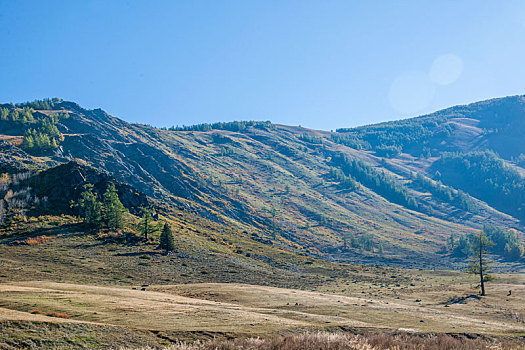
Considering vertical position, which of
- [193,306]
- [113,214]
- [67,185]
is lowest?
[193,306]

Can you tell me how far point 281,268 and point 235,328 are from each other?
3158 inches

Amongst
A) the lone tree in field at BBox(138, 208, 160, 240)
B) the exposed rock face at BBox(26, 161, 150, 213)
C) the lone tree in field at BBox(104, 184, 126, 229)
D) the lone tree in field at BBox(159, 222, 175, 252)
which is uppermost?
the exposed rock face at BBox(26, 161, 150, 213)

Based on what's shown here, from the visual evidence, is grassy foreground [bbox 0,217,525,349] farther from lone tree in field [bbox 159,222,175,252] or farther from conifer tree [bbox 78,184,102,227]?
conifer tree [bbox 78,184,102,227]

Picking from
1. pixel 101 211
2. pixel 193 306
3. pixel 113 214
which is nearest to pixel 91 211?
pixel 101 211

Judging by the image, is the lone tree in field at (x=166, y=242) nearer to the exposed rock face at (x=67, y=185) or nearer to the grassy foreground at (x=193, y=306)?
the grassy foreground at (x=193, y=306)

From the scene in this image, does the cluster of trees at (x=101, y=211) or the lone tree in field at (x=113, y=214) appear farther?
the lone tree in field at (x=113, y=214)

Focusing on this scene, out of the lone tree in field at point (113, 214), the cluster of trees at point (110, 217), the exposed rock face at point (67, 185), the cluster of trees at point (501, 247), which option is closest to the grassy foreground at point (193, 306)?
the cluster of trees at point (110, 217)

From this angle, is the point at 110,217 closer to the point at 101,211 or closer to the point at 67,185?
the point at 101,211

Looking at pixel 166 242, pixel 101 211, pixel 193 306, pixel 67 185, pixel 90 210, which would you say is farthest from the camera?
pixel 67 185

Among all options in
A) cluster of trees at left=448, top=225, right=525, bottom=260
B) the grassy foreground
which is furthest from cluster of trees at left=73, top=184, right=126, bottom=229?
cluster of trees at left=448, top=225, right=525, bottom=260

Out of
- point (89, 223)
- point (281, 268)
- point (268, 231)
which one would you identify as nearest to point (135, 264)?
point (89, 223)

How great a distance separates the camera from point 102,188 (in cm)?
10969

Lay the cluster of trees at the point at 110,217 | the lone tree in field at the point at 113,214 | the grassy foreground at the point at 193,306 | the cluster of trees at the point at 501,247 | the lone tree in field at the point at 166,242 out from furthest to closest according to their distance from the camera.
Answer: the cluster of trees at the point at 501,247
the lone tree in field at the point at 113,214
the cluster of trees at the point at 110,217
the lone tree in field at the point at 166,242
the grassy foreground at the point at 193,306

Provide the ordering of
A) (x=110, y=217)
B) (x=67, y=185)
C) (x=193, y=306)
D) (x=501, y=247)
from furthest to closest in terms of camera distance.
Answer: (x=501, y=247) < (x=67, y=185) < (x=110, y=217) < (x=193, y=306)
